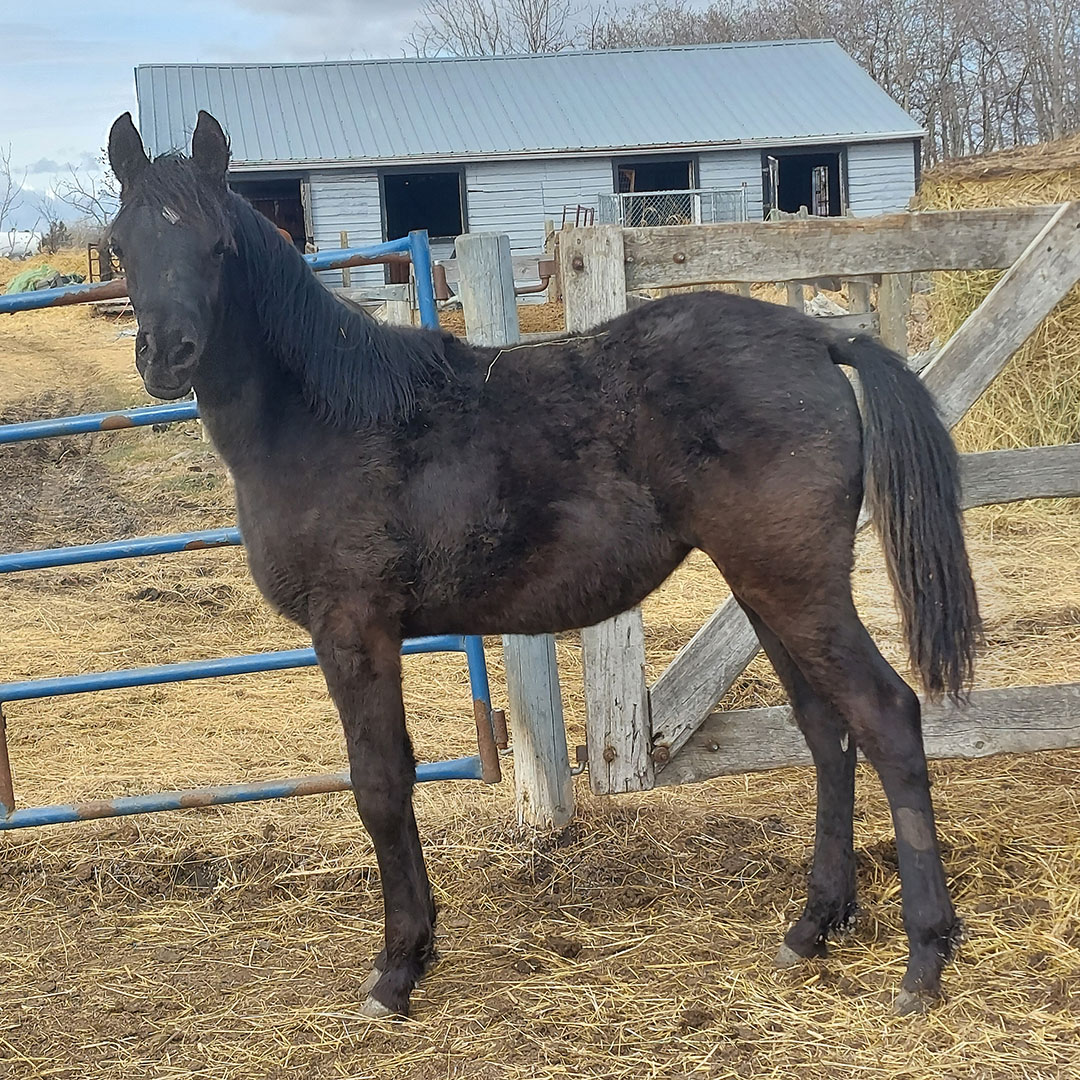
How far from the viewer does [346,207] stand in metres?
23.1

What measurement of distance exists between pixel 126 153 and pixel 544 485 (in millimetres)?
1408

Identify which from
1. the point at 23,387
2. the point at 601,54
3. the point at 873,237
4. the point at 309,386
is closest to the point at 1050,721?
the point at 873,237

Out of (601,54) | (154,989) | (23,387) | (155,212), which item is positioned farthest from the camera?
(601,54)

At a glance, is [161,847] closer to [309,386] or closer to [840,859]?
[309,386]

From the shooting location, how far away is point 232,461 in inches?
118

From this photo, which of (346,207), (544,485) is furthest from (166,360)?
(346,207)

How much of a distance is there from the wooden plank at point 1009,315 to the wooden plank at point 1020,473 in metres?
0.18

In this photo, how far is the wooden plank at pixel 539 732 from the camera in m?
3.70

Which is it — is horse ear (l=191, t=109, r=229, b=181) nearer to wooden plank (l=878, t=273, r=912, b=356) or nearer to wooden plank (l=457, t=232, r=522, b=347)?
wooden plank (l=457, t=232, r=522, b=347)

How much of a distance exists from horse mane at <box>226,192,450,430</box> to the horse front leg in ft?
1.98

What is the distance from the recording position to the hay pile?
7.63 m

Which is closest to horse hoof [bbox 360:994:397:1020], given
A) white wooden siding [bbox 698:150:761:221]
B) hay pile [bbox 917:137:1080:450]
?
hay pile [bbox 917:137:1080:450]

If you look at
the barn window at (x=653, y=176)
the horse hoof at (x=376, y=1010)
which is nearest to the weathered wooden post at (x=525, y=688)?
the horse hoof at (x=376, y=1010)

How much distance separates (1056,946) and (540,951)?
1.42 metres
